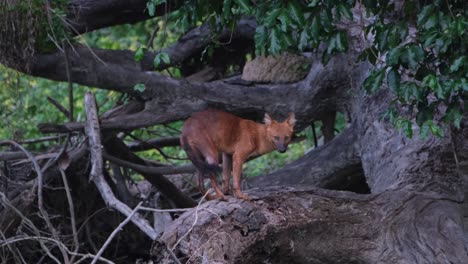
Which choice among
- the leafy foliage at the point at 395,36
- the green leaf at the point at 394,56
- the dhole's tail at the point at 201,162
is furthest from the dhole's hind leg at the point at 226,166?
the green leaf at the point at 394,56

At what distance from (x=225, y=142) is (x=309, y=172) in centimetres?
256

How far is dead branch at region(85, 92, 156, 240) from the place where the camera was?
5120mm

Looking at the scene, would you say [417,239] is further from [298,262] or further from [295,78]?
[295,78]

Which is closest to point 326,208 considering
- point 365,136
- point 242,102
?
point 365,136

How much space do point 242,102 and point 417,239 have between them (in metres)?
2.73

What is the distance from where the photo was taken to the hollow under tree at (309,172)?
4613mm

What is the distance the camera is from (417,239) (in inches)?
199

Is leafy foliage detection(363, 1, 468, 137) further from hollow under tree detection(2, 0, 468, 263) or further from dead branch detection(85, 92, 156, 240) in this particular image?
dead branch detection(85, 92, 156, 240)

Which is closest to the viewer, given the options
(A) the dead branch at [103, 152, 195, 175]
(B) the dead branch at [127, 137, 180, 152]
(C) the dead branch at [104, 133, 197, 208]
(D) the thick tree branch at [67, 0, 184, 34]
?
(D) the thick tree branch at [67, 0, 184, 34]

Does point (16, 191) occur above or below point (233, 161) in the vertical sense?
below

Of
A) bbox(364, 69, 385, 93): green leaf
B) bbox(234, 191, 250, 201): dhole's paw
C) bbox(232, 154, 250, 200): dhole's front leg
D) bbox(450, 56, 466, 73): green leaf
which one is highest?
bbox(450, 56, 466, 73): green leaf

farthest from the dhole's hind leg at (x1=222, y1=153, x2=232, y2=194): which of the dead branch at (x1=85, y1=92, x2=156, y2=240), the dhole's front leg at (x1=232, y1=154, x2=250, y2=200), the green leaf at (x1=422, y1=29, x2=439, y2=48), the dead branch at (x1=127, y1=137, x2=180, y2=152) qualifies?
the dead branch at (x1=127, y1=137, x2=180, y2=152)

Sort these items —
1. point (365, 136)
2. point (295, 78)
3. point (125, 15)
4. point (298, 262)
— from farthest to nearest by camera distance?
point (295, 78) → point (125, 15) → point (365, 136) → point (298, 262)

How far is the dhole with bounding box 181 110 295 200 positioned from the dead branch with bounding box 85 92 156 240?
0.48m
